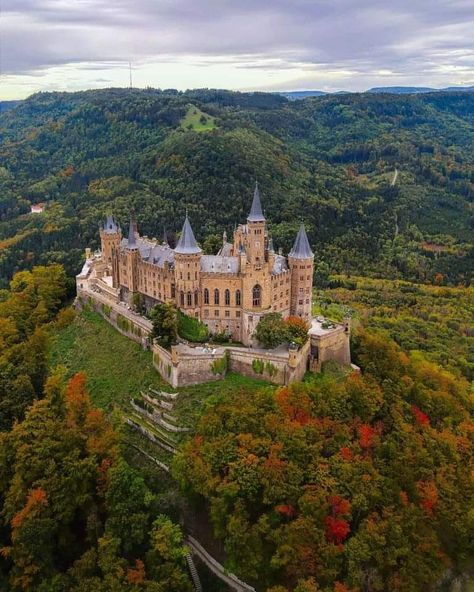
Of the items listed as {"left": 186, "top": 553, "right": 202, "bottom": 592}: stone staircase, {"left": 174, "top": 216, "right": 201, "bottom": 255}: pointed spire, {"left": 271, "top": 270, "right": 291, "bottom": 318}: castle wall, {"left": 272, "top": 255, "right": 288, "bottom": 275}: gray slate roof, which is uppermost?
{"left": 174, "top": 216, "right": 201, "bottom": 255}: pointed spire

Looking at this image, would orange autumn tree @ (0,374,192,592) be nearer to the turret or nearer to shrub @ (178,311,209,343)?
shrub @ (178,311,209,343)

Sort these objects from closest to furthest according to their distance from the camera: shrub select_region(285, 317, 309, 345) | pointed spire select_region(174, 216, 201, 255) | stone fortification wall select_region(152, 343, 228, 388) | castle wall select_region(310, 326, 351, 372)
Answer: stone fortification wall select_region(152, 343, 228, 388) < shrub select_region(285, 317, 309, 345) < pointed spire select_region(174, 216, 201, 255) < castle wall select_region(310, 326, 351, 372)

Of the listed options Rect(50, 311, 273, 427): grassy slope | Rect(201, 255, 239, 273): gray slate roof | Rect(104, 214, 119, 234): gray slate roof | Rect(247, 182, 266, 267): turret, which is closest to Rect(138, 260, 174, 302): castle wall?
Rect(201, 255, 239, 273): gray slate roof

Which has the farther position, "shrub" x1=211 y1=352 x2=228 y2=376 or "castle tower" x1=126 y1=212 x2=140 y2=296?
"castle tower" x1=126 y1=212 x2=140 y2=296

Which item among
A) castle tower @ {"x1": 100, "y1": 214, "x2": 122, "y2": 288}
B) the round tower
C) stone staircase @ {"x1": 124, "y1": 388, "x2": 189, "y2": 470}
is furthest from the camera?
the round tower

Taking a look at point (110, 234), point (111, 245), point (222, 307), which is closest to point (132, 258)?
point (111, 245)

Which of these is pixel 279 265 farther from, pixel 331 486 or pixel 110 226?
pixel 110 226

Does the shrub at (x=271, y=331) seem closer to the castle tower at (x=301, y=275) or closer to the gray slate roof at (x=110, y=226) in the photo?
the castle tower at (x=301, y=275)

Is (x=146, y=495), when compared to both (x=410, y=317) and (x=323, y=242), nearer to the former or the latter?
(x=410, y=317)
